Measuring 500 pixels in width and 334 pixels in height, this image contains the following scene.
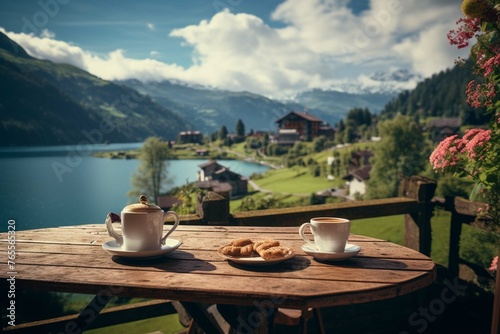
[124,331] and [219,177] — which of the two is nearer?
[124,331]

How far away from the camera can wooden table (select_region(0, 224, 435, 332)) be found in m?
1.31

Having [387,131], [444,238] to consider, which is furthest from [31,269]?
[387,131]

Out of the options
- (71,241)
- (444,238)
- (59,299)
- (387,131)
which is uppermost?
(387,131)

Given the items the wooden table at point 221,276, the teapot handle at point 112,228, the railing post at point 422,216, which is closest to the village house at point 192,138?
the railing post at point 422,216

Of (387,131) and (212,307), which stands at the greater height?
(387,131)

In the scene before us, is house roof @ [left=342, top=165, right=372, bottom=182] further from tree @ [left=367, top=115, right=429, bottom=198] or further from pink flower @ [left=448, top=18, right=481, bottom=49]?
pink flower @ [left=448, top=18, right=481, bottom=49]

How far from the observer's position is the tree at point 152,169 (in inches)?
1987

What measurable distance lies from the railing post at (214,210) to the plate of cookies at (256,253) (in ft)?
4.13

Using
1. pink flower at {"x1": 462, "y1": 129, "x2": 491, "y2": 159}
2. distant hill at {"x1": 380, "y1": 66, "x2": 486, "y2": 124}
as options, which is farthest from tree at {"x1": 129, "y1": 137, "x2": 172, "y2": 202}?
distant hill at {"x1": 380, "y1": 66, "x2": 486, "y2": 124}

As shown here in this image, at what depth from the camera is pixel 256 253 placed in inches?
68.0

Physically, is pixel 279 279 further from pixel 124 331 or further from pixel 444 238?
pixel 124 331

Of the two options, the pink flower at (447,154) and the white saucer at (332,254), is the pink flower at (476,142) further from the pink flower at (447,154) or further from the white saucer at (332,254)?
the white saucer at (332,254)

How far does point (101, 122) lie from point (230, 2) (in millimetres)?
145119

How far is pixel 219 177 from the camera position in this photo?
66.4 m
